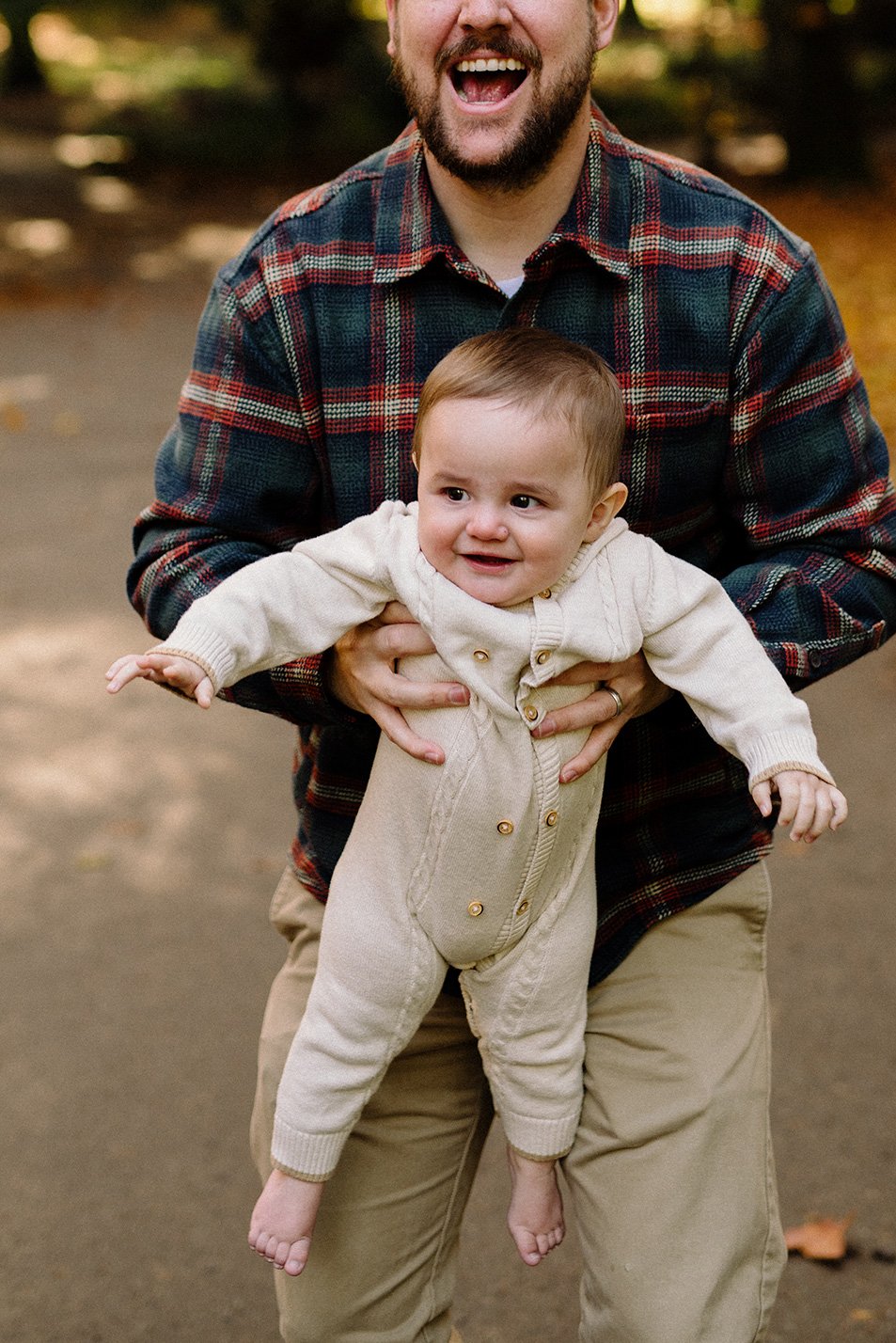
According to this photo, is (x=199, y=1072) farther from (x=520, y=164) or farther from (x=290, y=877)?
(x=520, y=164)

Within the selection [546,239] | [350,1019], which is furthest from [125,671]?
[546,239]

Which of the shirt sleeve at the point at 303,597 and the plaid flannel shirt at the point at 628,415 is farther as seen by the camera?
the plaid flannel shirt at the point at 628,415

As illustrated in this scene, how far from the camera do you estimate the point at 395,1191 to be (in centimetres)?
258

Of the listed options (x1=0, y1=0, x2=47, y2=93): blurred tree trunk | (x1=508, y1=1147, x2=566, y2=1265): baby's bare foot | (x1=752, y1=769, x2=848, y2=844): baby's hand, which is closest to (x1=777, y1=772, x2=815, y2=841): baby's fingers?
(x1=752, y1=769, x2=848, y2=844): baby's hand

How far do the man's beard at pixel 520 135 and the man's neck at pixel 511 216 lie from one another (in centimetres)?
5

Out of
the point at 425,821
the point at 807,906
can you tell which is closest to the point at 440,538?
the point at 425,821

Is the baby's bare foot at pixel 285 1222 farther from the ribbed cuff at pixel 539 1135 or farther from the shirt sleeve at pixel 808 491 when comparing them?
the shirt sleeve at pixel 808 491

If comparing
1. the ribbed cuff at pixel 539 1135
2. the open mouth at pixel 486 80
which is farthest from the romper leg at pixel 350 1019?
the open mouth at pixel 486 80

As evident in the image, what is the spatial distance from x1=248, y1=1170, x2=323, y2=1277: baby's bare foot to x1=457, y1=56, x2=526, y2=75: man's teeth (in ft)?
5.66

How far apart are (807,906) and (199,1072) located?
1.71 m

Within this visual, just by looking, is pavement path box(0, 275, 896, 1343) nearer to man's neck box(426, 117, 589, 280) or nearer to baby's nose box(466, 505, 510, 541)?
baby's nose box(466, 505, 510, 541)

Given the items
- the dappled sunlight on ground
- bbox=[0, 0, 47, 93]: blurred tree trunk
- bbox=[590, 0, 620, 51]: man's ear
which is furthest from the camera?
bbox=[0, 0, 47, 93]: blurred tree trunk

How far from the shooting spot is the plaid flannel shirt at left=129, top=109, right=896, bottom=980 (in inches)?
101

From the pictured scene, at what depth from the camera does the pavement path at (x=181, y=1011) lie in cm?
321
